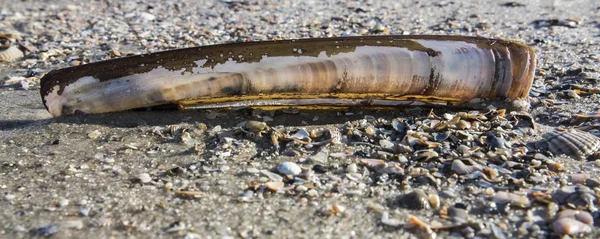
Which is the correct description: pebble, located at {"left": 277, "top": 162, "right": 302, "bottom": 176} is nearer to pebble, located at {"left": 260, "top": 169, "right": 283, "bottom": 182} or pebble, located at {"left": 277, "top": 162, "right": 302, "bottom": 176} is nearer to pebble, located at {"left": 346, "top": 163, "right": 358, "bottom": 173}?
pebble, located at {"left": 260, "top": 169, "right": 283, "bottom": 182}

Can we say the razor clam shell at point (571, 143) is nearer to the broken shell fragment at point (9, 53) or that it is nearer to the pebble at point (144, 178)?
the pebble at point (144, 178)

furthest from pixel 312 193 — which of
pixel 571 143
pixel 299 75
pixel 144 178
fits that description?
pixel 571 143

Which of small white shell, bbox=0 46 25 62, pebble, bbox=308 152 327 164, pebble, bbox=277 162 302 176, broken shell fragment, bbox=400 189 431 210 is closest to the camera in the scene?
broken shell fragment, bbox=400 189 431 210

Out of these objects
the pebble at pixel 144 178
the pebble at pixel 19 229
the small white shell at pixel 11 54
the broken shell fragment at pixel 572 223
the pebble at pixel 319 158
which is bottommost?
the small white shell at pixel 11 54

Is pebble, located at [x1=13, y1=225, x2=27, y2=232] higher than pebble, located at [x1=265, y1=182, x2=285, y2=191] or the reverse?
the reverse

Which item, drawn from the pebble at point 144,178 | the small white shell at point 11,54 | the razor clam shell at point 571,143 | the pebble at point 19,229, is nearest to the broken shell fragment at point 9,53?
the small white shell at point 11,54

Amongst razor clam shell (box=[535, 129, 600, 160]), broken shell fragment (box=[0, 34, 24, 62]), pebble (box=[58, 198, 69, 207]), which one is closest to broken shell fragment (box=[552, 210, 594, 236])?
razor clam shell (box=[535, 129, 600, 160])

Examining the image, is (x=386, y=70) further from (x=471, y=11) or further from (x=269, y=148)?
(x=471, y=11)
